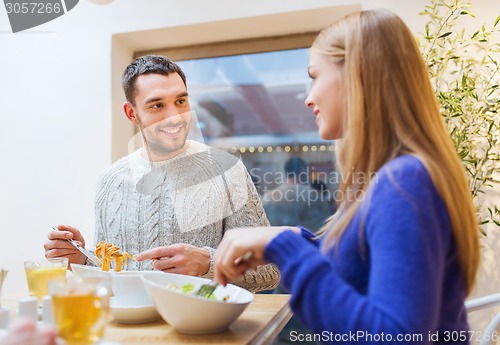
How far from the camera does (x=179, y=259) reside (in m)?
1.30

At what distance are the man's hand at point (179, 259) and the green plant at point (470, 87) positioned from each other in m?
1.31

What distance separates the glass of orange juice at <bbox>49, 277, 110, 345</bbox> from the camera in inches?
28.5

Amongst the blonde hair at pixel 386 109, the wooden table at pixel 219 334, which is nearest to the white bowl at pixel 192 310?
the wooden table at pixel 219 334

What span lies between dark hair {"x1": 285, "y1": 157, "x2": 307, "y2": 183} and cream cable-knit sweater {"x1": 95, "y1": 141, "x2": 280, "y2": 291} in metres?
0.84

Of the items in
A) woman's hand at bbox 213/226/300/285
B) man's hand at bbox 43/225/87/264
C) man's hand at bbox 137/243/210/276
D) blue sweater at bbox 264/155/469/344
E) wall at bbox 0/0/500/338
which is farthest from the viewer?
wall at bbox 0/0/500/338

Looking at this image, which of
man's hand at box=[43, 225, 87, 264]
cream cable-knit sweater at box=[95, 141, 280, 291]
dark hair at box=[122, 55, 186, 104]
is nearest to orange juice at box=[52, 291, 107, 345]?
man's hand at box=[43, 225, 87, 264]

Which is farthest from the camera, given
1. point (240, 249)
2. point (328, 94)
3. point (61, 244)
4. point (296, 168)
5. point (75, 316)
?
point (296, 168)

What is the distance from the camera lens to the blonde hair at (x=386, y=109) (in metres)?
0.88

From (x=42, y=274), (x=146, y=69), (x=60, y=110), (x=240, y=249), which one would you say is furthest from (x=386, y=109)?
(x=60, y=110)

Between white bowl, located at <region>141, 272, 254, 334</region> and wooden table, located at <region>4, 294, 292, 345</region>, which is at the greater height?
white bowl, located at <region>141, 272, 254, 334</region>

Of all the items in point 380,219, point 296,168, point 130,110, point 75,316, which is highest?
point 130,110

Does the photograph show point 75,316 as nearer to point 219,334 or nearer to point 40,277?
point 219,334

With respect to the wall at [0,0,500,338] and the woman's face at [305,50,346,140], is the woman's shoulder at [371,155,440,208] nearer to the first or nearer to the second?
the woman's face at [305,50,346,140]

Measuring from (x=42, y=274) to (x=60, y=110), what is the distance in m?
1.99
